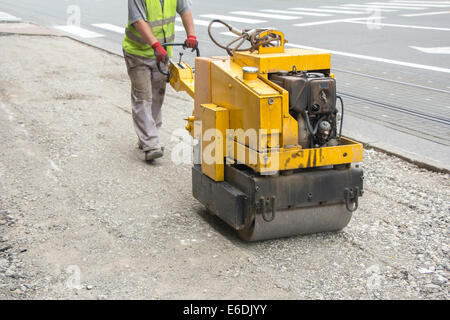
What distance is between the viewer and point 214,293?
3.72 meters

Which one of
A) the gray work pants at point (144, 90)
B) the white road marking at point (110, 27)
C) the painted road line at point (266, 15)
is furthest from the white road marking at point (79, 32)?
the gray work pants at point (144, 90)

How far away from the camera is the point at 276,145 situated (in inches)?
158

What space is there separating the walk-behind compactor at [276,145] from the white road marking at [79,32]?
472 inches

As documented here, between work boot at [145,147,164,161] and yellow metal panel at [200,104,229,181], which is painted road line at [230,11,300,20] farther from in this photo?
yellow metal panel at [200,104,229,181]

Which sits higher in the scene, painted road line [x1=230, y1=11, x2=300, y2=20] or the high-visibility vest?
painted road line [x1=230, y1=11, x2=300, y2=20]

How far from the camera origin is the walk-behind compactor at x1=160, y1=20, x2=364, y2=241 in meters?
4.01

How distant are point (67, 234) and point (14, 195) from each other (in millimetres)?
996

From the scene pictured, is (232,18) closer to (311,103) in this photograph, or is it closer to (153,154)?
(153,154)

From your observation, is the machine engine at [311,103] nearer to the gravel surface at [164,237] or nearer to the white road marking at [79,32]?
the gravel surface at [164,237]

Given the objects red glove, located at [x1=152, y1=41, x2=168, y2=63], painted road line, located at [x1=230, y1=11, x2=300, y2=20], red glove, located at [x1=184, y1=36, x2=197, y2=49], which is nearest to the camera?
red glove, located at [x1=152, y1=41, x2=168, y2=63]

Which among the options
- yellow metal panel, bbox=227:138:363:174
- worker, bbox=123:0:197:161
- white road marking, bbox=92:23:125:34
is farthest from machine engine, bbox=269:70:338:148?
white road marking, bbox=92:23:125:34

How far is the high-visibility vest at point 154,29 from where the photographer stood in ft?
19.1

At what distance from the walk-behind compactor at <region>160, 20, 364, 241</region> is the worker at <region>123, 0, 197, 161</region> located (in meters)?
1.56
